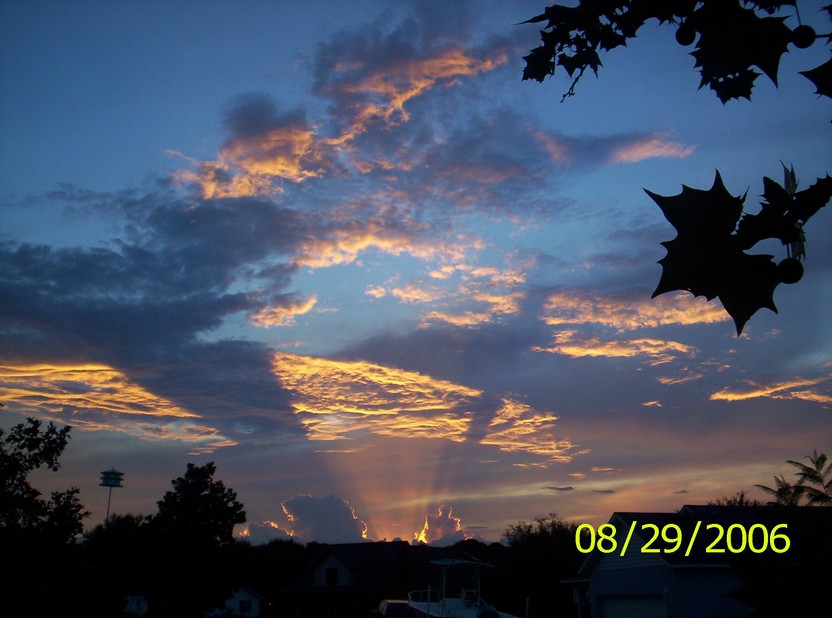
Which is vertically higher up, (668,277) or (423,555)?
(668,277)

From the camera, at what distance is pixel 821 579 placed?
13.4m

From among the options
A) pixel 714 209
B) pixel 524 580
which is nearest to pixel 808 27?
pixel 714 209

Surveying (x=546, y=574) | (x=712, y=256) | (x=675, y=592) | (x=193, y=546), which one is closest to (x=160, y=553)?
(x=193, y=546)

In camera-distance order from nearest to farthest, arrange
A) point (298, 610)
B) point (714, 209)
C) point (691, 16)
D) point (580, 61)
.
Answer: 1. point (714, 209)
2. point (691, 16)
3. point (580, 61)
4. point (298, 610)

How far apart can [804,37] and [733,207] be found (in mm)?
711

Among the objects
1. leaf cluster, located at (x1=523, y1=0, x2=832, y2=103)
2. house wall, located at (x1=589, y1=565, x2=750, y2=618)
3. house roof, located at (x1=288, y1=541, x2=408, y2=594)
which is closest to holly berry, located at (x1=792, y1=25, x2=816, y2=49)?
leaf cluster, located at (x1=523, y1=0, x2=832, y2=103)

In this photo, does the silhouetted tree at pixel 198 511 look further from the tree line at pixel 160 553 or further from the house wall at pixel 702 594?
the house wall at pixel 702 594

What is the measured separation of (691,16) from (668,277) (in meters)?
1.15

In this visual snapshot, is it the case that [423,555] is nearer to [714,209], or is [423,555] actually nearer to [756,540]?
[756,540]

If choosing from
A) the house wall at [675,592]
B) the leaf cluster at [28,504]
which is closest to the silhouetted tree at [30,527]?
the leaf cluster at [28,504]

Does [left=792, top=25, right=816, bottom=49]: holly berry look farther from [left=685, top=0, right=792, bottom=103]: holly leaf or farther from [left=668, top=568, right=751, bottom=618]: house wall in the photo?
[left=668, top=568, right=751, bottom=618]: house wall

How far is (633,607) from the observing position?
2723 cm

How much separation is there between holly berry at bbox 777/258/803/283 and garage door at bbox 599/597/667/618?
998 inches

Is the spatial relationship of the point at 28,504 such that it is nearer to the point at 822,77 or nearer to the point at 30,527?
the point at 30,527
